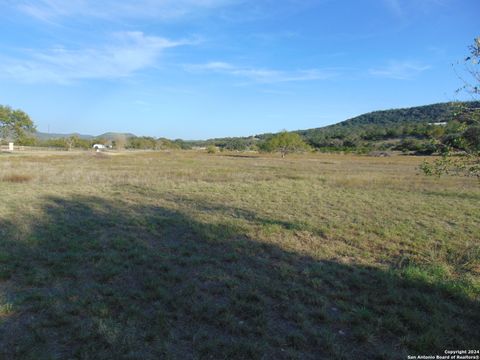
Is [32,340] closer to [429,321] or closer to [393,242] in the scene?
[429,321]

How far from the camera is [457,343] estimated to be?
355cm

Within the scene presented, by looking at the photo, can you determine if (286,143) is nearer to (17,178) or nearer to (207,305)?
(17,178)

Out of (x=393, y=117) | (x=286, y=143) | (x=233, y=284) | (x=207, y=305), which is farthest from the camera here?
(x=393, y=117)

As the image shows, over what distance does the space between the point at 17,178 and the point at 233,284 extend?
18.2 meters

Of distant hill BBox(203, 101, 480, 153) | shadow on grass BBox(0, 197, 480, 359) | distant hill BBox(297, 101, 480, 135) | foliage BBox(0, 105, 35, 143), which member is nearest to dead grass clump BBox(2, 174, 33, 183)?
shadow on grass BBox(0, 197, 480, 359)

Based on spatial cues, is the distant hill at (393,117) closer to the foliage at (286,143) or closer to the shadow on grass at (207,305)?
the foliage at (286,143)

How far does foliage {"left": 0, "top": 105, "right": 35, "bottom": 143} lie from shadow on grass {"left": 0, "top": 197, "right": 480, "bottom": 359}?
203 ft

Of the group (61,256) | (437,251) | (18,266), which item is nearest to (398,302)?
(437,251)

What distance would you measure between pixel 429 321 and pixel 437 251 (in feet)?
11.4

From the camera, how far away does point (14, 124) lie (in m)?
55.8

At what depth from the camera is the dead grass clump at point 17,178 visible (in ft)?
56.0

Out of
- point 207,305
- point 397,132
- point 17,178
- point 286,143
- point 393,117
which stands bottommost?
point 207,305

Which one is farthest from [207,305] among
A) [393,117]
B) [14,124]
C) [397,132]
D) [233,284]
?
[393,117]

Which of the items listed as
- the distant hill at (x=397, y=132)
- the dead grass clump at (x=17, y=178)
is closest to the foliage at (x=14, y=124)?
the dead grass clump at (x=17, y=178)
